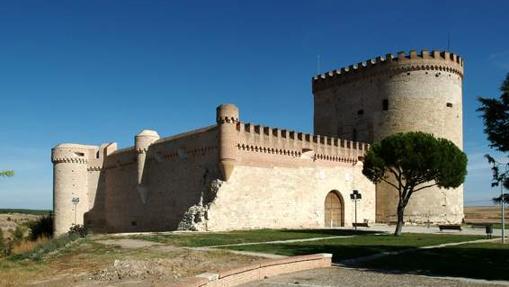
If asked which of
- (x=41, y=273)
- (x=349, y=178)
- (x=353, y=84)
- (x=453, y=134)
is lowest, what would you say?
(x=41, y=273)

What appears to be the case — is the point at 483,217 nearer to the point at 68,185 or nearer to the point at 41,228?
the point at 68,185

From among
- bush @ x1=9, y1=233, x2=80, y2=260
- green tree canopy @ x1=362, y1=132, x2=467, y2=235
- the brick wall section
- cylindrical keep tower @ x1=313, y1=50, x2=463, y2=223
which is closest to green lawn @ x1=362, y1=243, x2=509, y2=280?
the brick wall section

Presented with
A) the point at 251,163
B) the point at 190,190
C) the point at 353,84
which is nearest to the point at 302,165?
the point at 251,163

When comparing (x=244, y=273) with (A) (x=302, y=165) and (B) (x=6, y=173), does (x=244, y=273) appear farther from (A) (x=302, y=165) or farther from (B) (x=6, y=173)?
(A) (x=302, y=165)

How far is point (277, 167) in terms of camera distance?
29.5 m

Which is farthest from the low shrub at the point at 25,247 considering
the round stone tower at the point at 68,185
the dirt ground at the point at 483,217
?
the dirt ground at the point at 483,217

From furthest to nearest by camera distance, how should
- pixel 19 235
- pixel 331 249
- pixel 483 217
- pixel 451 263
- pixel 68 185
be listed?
pixel 483 217, pixel 19 235, pixel 68 185, pixel 331 249, pixel 451 263

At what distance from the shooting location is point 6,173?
807 centimetres

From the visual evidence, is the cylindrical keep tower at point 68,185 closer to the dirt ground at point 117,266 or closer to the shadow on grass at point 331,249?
the dirt ground at point 117,266

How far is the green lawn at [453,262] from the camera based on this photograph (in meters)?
11.9

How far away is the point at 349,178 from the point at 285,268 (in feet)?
77.3

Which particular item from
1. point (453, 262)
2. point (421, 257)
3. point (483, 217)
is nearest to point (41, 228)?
point (421, 257)

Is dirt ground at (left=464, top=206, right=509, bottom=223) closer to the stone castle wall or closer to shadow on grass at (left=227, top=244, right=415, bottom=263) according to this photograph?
the stone castle wall

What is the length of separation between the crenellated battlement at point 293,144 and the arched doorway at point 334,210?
236cm
